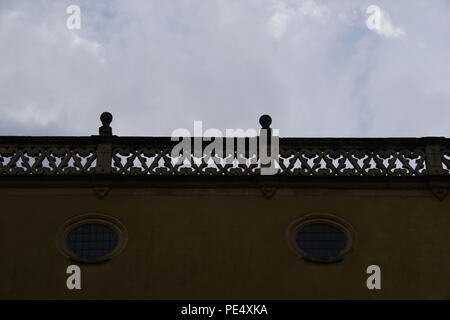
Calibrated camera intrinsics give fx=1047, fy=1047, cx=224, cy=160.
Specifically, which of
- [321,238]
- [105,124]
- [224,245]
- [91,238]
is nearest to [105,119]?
[105,124]

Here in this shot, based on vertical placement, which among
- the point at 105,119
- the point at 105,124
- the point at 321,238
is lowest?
the point at 321,238

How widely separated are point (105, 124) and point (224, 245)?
3597 millimetres

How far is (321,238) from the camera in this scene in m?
20.0

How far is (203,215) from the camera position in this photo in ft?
66.4

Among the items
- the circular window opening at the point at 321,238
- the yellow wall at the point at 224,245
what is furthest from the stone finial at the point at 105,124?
the circular window opening at the point at 321,238

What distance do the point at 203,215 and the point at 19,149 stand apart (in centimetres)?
394

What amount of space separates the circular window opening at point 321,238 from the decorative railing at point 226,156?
1.05 m

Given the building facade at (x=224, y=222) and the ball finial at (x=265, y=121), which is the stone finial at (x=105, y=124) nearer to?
the building facade at (x=224, y=222)

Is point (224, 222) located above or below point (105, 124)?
below

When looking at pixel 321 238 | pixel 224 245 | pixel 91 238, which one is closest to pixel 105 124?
pixel 91 238

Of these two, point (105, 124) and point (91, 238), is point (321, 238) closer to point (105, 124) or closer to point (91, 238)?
point (91, 238)

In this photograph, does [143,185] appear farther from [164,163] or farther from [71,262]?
[71,262]

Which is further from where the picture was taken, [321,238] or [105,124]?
[105,124]
